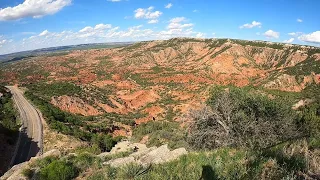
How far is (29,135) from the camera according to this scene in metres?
42.4

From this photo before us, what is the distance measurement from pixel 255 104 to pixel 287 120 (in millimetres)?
2933

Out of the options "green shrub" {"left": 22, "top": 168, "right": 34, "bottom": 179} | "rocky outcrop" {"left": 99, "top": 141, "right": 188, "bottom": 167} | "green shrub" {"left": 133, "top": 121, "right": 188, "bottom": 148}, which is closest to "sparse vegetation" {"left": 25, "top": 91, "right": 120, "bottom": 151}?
"green shrub" {"left": 133, "top": 121, "right": 188, "bottom": 148}

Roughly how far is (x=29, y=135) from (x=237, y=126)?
35.9 m

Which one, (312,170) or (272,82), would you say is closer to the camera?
(312,170)

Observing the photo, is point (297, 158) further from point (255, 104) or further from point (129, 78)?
point (129, 78)

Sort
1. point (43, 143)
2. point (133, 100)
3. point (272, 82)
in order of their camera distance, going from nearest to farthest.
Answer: point (43, 143) < point (272, 82) < point (133, 100)

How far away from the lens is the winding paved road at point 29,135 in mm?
36000

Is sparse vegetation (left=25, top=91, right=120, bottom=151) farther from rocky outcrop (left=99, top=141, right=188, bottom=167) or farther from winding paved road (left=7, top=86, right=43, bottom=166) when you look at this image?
rocky outcrop (left=99, top=141, right=188, bottom=167)

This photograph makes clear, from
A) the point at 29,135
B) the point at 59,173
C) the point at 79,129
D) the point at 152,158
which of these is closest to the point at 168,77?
the point at 79,129

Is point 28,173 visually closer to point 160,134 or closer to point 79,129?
point 160,134

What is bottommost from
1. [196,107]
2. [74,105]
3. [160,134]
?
[74,105]

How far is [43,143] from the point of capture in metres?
40.0

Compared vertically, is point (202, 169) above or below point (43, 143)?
above

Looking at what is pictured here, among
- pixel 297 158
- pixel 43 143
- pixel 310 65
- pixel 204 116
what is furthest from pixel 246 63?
pixel 297 158
